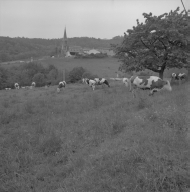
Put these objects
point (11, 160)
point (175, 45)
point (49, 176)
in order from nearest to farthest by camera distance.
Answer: point (49, 176) < point (11, 160) < point (175, 45)

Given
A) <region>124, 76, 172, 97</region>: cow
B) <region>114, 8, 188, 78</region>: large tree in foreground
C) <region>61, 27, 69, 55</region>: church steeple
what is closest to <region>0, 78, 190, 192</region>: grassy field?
<region>124, 76, 172, 97</region>: cow

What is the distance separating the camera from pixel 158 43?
16047 millimetres

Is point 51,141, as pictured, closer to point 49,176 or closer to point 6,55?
point 49,176

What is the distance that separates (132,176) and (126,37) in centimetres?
1499

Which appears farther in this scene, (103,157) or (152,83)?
(152,83)

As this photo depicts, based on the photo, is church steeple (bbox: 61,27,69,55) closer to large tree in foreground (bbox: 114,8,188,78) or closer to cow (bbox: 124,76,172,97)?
large tree in foreground (bbox: 114,8,188,78)

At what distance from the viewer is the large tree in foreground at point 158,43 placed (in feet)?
48.8

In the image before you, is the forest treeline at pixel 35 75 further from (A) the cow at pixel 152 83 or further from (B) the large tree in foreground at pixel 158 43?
(A) the cow at pixel 152 83

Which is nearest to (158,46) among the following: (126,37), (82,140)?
(126,37)

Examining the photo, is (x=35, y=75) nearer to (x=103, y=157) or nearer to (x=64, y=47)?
(x=103, y=157)

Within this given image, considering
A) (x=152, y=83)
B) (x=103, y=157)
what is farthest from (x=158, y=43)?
(x=103, y=157)

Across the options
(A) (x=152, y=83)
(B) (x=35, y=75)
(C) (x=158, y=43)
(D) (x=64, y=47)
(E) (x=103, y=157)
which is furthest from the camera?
(D) (x=64, y=47)

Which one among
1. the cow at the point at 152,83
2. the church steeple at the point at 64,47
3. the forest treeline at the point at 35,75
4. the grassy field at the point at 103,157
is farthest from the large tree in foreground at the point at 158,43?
the church steeple at the point at 64,47

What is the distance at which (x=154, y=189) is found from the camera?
10.1 feet
